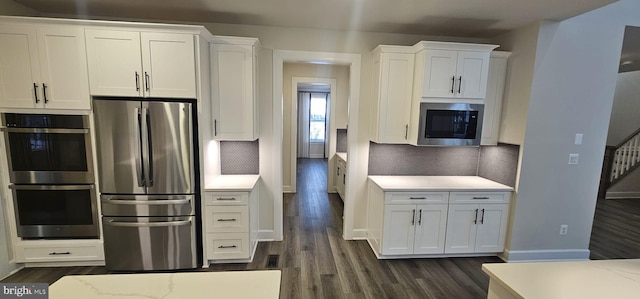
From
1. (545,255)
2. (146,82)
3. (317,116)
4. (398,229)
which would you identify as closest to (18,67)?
(146,82)

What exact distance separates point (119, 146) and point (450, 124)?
10.9 ft

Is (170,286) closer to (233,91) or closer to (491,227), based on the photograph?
(233,91)

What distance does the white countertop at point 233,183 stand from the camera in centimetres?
273

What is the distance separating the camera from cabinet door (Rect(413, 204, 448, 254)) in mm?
2943

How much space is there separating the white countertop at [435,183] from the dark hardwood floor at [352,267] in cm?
84

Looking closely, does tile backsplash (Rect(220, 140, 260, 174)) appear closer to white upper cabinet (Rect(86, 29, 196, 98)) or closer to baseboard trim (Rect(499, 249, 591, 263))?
white upper cabinet (Rect(86, 29, 196, 98))

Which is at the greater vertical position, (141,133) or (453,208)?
(141,133)

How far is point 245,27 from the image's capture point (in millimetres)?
3094

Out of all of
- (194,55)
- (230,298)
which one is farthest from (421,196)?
(194,55)

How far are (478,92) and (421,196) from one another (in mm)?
1279

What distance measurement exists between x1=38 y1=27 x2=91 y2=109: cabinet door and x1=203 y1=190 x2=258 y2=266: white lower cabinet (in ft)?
4.75

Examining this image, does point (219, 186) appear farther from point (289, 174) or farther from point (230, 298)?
point (289, 174)

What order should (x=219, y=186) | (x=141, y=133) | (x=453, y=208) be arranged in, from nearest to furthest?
(x=141, y=133) → (x=219, y=186) → (x=453, y=208)

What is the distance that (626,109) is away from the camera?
6.21m
